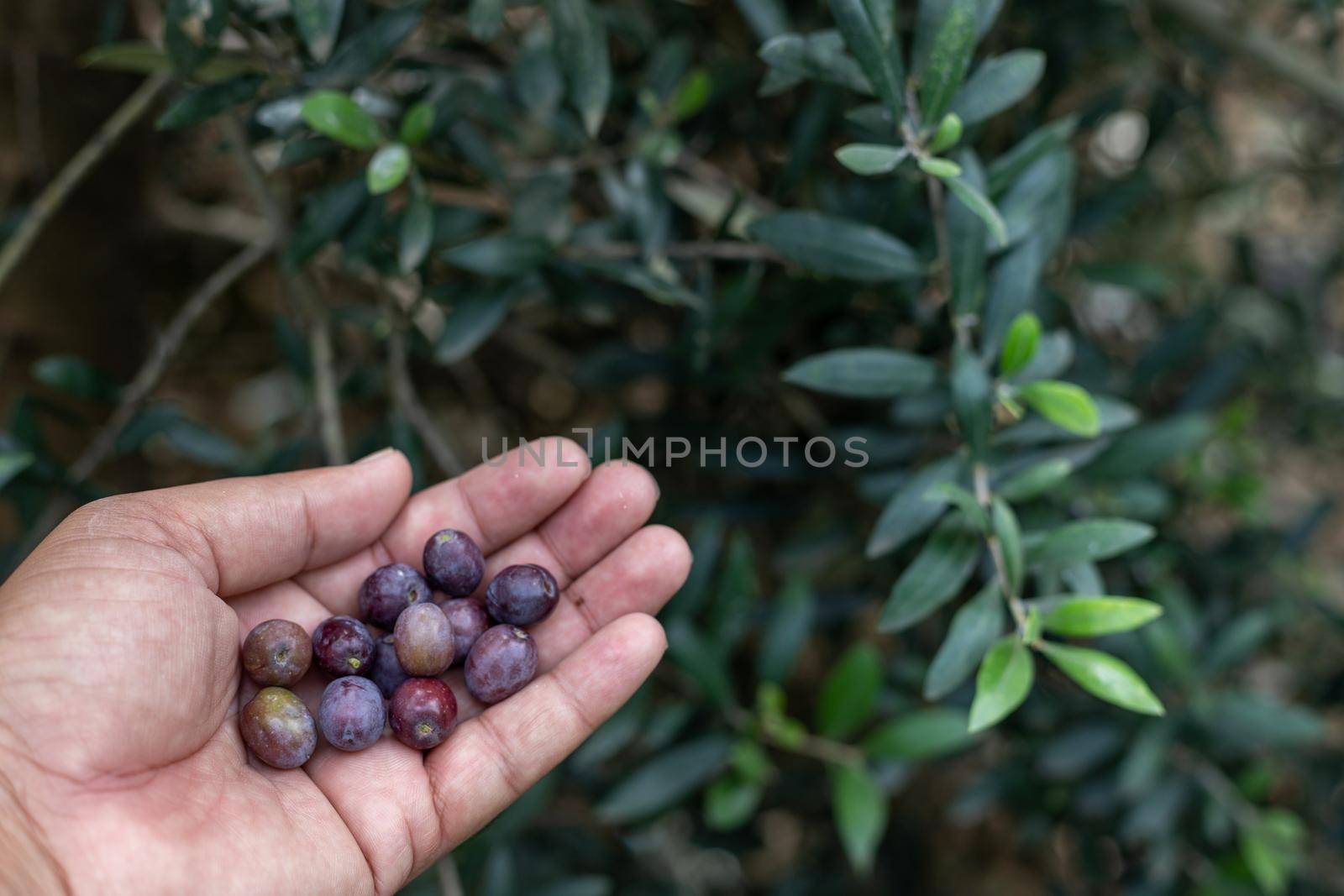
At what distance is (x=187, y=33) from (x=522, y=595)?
31.0 inches

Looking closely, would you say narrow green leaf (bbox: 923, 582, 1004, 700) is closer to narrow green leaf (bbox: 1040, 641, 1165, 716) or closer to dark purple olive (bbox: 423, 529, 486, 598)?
narrow green leaf (bbox: 1040, 641, 1165, 716)

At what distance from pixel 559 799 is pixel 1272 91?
2198 mm

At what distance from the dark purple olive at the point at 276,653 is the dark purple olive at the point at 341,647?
4 cm

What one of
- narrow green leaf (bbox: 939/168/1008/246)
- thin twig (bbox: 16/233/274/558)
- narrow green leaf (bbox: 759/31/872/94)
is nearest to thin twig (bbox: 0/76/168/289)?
thin twig (bbox: 16/233/274/558)

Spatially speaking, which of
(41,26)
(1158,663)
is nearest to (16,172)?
(41,26)

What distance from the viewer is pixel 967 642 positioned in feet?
3.65

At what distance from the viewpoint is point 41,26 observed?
1783 millimetres

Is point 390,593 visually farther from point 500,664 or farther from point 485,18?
point 485,18

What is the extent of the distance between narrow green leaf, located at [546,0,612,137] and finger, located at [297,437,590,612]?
43cm

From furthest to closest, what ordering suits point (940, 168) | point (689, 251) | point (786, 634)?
point (786, 634) < point (689, 251) < point (940, 168)

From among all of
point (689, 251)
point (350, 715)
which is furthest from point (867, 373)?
point (350, 715)

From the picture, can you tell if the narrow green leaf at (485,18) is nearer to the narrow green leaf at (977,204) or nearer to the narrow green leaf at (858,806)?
the narrow green leaf at (977,204)

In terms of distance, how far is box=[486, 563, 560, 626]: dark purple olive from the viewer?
124 centimetres

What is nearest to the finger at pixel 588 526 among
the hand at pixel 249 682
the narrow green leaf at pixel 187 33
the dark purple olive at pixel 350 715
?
the hand at pixel 249 682
